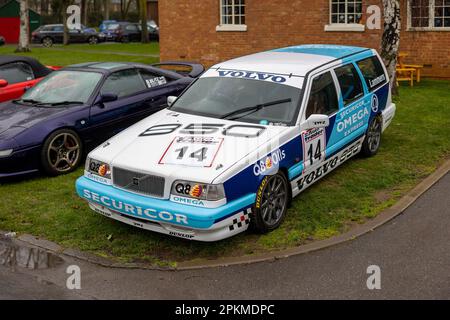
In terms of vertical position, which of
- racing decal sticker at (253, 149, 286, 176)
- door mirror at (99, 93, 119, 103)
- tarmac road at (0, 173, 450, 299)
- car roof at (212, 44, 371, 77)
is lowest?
tarmac road at (0, 173, 450, 299)

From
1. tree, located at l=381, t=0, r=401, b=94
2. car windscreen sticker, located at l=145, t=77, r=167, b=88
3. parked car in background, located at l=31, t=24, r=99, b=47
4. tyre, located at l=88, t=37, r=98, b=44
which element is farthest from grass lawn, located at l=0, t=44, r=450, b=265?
parked car in background, located at l=31, t=24, r=99, b=47

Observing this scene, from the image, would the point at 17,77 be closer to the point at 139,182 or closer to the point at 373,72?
the point at 139,182

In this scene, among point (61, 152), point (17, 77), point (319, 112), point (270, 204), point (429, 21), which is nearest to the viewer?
point (270, 204)

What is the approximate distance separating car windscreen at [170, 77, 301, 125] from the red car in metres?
4.25

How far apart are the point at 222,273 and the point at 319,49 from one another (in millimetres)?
4329

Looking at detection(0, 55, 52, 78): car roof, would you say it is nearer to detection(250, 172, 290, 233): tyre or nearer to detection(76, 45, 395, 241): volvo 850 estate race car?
detection(76, 45, 395, 241): volvo 850 estate race car

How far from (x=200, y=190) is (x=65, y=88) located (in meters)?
4.31

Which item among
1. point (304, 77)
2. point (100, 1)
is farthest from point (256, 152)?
point (100, 1)

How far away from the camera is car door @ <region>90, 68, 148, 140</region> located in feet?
27.8

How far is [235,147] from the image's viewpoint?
570 centimetres

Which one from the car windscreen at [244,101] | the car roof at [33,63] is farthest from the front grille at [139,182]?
the car roof at [33,63]

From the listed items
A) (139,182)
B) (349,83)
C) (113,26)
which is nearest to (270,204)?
(139,182)

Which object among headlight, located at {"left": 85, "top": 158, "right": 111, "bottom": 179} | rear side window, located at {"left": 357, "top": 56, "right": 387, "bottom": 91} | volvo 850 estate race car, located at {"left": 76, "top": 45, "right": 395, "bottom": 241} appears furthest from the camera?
rear side window, located at {"left": 357, "top": 56, "right": 387, "bottom": 91}

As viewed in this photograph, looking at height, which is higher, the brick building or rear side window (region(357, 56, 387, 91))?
the brick building
